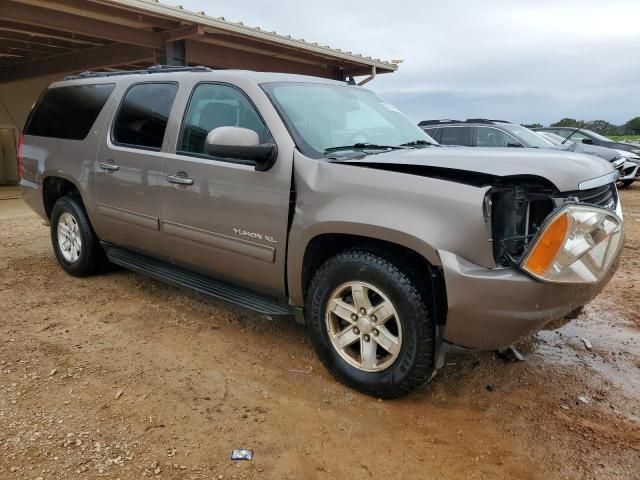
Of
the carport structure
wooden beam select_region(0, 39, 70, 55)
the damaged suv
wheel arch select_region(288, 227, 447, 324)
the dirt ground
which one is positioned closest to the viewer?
the dirt ground

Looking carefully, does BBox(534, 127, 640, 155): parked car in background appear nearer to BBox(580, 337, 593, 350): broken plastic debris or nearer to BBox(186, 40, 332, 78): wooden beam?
BBox(186, 40, 332, 78): wooden beam

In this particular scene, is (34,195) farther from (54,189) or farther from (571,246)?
(571,246)

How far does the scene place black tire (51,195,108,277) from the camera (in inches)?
191

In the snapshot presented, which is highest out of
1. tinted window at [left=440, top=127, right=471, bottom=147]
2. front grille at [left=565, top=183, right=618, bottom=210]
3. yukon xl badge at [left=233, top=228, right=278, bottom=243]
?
front grille at [left=565, top=183, right=618, bottom=210]

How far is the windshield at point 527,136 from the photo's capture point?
9781 mm

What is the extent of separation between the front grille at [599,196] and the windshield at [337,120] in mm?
1231

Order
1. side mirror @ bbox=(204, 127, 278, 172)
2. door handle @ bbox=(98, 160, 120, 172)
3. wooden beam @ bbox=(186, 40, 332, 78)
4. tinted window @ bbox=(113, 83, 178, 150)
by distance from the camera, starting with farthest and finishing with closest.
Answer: wooden beam @ bbox=(186, 40, 332, 78) → door handle @ bbox=(98, 160, 120, 172) → tinted window @ bbox=(113, 83, 178, 150) → side mirror @ bbox=(204, 127, 278, 172)

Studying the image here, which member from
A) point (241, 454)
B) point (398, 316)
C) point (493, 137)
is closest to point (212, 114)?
point (398, 316)

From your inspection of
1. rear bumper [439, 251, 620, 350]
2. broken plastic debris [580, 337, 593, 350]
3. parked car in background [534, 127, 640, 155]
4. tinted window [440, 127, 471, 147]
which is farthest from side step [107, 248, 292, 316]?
parked car in background [534, 127, 640, 155]

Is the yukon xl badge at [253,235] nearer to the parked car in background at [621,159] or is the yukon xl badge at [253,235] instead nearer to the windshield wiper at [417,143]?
the windshield wiper at [417,143]

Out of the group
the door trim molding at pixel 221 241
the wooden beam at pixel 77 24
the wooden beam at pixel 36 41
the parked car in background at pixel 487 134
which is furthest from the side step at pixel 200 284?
the wooden beam at pixel 36 41

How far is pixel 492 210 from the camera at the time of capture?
255 centimetres

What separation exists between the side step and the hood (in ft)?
3.39

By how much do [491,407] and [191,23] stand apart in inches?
303
